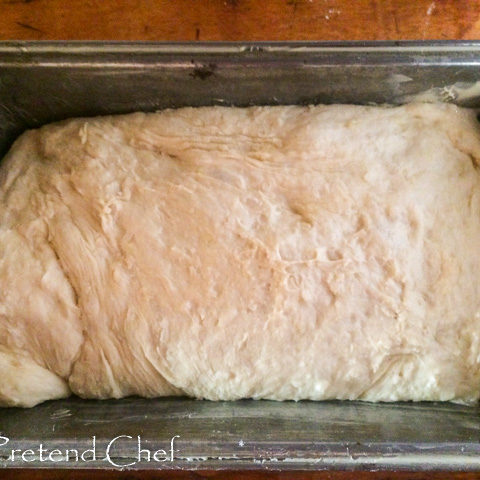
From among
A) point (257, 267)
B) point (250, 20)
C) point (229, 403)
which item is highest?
point (250, 20)

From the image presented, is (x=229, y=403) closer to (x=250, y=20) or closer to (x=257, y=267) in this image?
(x=257, y=267)

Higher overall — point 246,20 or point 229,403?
point 246,20

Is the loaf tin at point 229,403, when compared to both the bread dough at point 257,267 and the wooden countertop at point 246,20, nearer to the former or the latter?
the bread dough at point 257,267

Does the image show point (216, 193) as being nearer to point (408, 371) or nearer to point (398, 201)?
point (398, 201)

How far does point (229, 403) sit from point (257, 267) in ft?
1.38

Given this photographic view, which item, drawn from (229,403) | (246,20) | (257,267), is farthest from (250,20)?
(229,403)

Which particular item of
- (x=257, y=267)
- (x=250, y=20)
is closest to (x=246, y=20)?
(x=250, y=20)

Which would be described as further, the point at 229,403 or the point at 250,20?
the point at 250,20

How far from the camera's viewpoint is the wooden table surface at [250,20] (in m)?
1.66

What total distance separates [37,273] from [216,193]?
588 mm

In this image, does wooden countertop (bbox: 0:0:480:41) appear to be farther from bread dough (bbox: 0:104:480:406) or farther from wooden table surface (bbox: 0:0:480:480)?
bread dough (bbox: 0:104:480:406)

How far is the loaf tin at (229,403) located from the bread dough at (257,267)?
0.06 meters

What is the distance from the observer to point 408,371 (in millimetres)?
1477

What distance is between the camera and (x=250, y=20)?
1.68 metres
